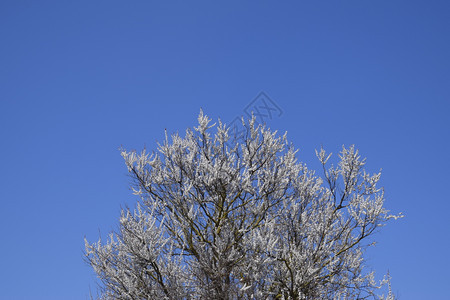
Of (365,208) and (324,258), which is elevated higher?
(365,208)

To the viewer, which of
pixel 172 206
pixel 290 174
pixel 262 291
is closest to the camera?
pixel 262 291

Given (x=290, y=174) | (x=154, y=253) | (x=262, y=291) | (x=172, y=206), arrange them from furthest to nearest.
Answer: (x=290, y=174)
(x=172, y=206)
(x=262, y=291)
(x=154, y=253)

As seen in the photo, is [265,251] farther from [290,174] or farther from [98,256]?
[98,256]

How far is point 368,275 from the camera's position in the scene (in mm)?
14641

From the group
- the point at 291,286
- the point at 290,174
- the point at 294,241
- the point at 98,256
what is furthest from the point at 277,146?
the point at 98,256

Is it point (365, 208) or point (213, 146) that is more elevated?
point (213, 146)

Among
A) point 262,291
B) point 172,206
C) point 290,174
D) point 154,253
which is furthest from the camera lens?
point 290,174

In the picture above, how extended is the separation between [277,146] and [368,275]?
5.49 m

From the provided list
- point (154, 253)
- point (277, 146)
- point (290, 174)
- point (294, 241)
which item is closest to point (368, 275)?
point (294, 241)

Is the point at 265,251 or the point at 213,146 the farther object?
the point at 213,146

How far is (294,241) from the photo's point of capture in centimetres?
1325

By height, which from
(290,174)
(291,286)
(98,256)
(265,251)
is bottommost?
→ (291,286)

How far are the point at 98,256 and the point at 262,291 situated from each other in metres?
5.35

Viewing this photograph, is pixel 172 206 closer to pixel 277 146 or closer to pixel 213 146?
pixel 213 146
